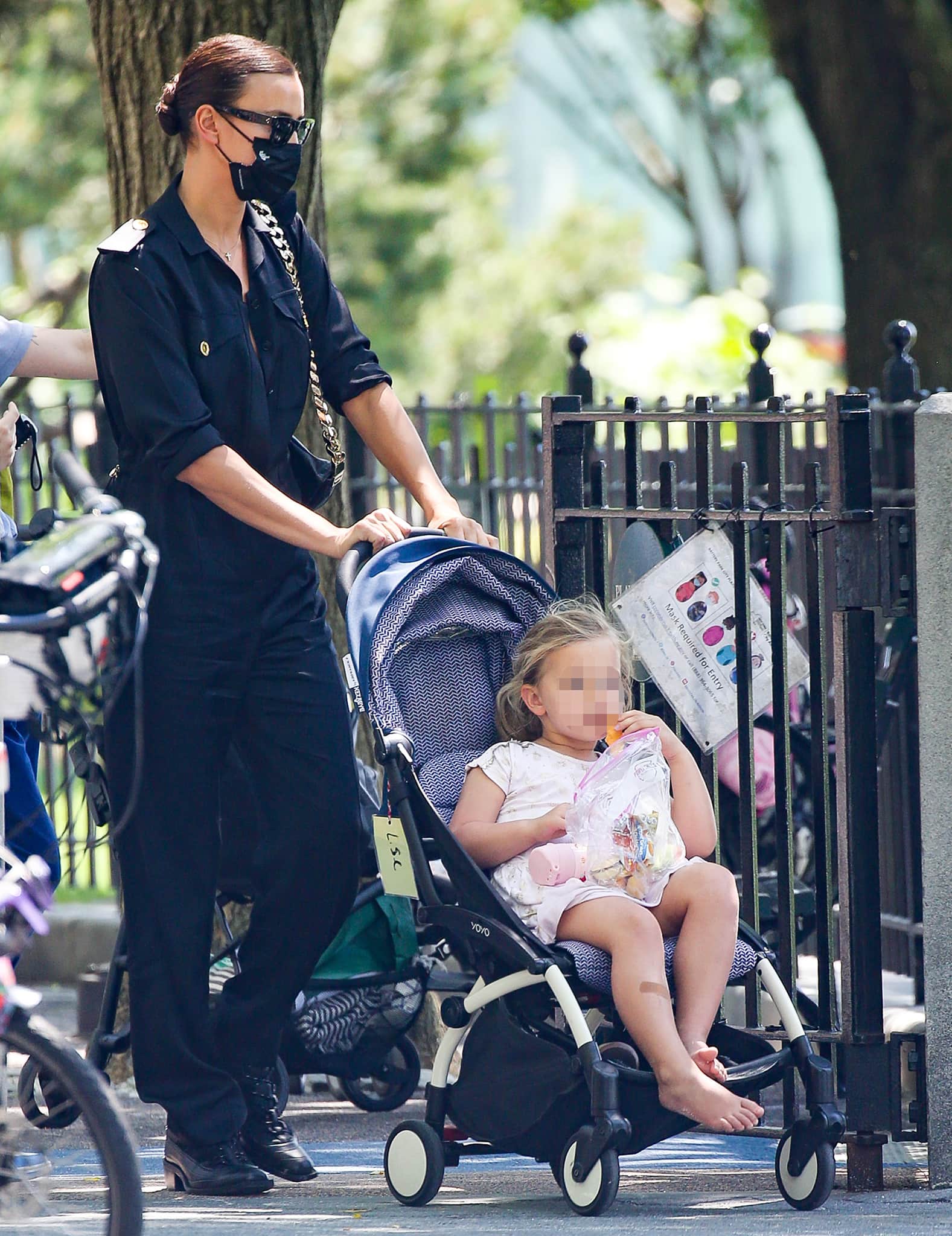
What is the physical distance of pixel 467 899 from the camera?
4156 millimetres

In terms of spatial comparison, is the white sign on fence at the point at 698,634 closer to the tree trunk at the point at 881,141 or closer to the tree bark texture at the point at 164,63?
the tree bark texture at the point at 164,63

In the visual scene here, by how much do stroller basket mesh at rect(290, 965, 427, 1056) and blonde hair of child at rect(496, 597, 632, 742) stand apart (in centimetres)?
90

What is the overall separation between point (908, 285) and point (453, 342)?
654 inches

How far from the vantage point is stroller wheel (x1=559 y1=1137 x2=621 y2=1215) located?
395cm

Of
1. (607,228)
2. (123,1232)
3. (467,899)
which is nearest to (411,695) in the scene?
(467,899)

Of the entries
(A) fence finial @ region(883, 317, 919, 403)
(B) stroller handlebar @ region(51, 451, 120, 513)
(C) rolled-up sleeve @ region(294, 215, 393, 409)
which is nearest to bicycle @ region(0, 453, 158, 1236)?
(B) stroller handlebar @ region(51, 451, 120, 513)

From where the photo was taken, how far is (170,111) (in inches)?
171

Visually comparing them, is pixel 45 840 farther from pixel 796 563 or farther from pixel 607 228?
pixel 607 228

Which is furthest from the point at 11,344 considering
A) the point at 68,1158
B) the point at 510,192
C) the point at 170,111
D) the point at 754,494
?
the point at 510,192

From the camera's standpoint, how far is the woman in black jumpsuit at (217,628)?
13.9 ft

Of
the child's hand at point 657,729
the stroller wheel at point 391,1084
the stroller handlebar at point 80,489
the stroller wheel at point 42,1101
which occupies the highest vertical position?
the stroller handlebar at point 80,489

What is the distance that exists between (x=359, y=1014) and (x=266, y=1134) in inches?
22.5

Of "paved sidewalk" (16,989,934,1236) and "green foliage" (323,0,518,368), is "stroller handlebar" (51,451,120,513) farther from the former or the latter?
"green foliage" (323,0,518,368)

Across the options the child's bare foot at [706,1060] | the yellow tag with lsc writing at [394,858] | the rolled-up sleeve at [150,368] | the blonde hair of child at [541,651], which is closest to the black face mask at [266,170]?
the rolled-up sleeve at [150,368]
